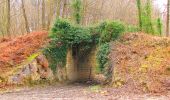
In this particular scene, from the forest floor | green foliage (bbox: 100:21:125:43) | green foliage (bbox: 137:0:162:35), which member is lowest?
the forest floor

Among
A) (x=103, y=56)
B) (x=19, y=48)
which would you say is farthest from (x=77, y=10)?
(x=103, y=56)

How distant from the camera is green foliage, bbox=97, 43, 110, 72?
2420cm

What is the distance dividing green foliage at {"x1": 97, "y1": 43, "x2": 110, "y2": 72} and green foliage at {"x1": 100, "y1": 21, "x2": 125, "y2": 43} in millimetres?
593

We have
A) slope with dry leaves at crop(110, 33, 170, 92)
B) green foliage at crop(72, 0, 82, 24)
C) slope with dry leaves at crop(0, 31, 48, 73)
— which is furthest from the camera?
green foliage at crop(72, 0, 82, 24)

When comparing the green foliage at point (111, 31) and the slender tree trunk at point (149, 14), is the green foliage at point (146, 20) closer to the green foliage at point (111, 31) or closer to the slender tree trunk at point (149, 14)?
the slender tree trunk at point (149, 14)

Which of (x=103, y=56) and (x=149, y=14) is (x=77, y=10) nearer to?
(x=149, y=14)

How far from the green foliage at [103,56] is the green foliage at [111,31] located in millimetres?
593

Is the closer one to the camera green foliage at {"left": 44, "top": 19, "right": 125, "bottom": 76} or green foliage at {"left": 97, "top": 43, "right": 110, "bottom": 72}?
green foliage at {"left": 97, "top": 43, "right": 110, "bottom": 72}

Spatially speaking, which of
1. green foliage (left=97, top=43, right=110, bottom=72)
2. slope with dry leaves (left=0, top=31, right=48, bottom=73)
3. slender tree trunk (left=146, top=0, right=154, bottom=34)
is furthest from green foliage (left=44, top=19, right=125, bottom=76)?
slender tree trunk (left=146, top=0, right=154, bottom=34)

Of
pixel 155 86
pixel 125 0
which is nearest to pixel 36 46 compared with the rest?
pixel 155 86

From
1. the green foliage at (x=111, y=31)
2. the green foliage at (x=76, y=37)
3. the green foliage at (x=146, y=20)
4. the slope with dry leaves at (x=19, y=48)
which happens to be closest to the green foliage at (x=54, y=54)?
the green foliage at (x=76, y=37)

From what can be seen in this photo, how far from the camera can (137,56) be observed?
2370cm

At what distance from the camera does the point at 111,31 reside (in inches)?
1000

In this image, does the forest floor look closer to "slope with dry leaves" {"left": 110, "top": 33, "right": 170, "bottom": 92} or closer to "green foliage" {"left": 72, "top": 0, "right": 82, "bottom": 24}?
"slope with dry leaves" {"left": 110, "top": 33, "right": 170, "bottom": 92}
